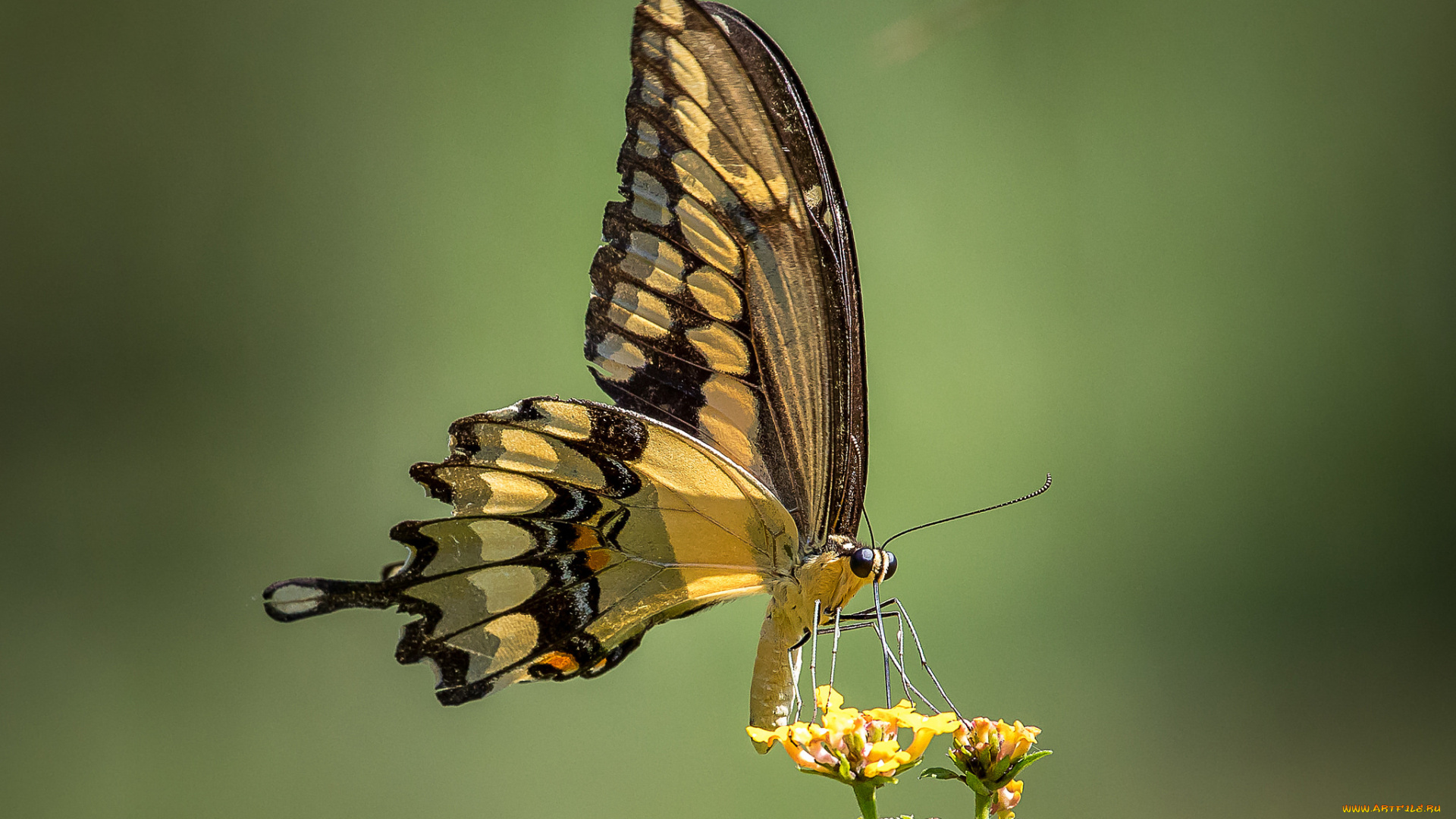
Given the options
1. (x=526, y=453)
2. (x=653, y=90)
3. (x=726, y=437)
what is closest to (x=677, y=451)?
(x=726, y=437)

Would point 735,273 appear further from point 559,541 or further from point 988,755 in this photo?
point 988,755

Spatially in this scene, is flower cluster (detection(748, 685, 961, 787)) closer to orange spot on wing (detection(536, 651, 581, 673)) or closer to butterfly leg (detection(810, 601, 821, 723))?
butterfly leg (detection(810, 601, 821, 723))

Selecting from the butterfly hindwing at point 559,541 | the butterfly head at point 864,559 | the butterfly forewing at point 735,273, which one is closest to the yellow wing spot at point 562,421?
the butterfly hindwing at point 559,541

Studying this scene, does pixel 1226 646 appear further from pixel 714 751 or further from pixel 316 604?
pixel 316 604

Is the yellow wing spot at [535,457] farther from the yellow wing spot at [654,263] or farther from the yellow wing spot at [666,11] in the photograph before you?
the yellow wing spot at [666,11]

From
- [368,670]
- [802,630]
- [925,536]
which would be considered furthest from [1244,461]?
[368,670]

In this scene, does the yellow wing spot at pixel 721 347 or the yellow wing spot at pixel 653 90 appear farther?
the yellow wing spot at pixel 721 347
